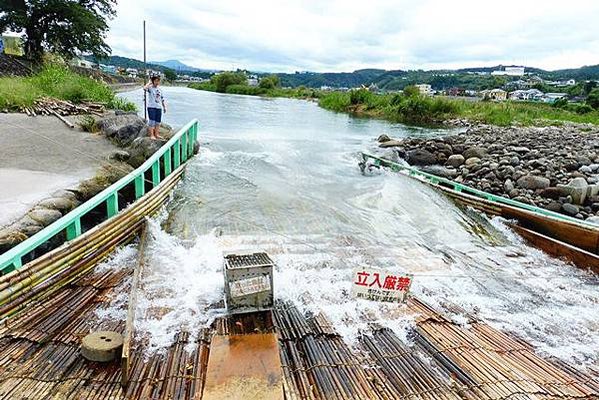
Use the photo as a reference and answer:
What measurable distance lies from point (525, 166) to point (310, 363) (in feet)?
33.0

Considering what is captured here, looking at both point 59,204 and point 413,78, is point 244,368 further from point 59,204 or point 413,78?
point 413,78

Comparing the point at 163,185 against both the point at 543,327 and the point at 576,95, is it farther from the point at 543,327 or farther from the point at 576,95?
the point at 576,95

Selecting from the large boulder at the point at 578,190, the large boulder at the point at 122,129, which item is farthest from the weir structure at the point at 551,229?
the large boulder at the point at 122,129

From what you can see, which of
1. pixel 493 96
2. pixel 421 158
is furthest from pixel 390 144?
pixel 493 96

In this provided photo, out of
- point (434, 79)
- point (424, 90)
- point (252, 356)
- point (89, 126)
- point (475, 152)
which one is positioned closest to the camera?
point (252, 356)

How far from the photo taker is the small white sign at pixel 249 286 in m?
3.39

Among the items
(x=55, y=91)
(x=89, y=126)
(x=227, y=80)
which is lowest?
(x=89, y=126)

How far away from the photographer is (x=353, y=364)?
2.94m

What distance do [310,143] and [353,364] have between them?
14090 millimetres

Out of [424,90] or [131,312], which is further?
[424,90]

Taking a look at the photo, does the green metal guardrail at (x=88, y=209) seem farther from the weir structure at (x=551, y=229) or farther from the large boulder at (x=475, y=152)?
the large boulder at (x=475, y=152)

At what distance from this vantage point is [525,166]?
10.6 metres

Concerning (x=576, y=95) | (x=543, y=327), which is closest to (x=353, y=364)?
(x=543, y=327)

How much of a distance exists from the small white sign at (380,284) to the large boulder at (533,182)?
6.67m
